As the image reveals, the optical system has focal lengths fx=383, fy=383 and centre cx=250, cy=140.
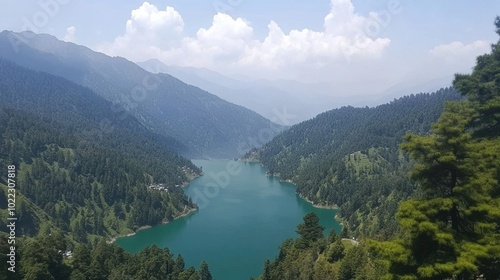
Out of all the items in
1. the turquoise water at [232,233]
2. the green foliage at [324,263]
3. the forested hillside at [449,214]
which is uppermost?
the forested hillside at [449,214]

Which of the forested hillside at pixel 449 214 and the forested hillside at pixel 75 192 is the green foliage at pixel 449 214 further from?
the forested hillside at pixel 75 192

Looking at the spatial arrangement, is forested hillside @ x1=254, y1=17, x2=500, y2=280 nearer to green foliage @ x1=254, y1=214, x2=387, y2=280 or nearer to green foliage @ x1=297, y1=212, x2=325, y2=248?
green foliage @ x1=254, y1=214, x2=387, y2=280

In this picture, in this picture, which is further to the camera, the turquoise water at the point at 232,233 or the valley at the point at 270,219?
the turquoise water at the point at 232,233

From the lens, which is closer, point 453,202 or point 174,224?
point 453,202

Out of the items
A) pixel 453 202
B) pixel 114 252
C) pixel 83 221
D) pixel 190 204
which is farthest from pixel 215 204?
pixel 453 202

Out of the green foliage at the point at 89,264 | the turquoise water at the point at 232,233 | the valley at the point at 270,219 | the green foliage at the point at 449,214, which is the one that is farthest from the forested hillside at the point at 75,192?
the green foliage at the point at 449,214

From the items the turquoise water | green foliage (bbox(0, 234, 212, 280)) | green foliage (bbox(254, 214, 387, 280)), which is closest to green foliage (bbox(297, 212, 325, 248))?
green foliage (bbox(254, 214, 387, 280))

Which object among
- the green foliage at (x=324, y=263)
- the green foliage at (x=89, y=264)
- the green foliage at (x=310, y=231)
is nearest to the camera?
the green foliage at (x=324, y=263)

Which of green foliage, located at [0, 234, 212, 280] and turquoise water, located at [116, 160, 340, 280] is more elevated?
green foliage, located at [0, 234, 212, 280]

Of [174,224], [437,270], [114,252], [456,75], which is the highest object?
[456,75]

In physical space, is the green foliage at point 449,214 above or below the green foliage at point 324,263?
above

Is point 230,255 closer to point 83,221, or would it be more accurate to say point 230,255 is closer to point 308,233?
point 308,233
